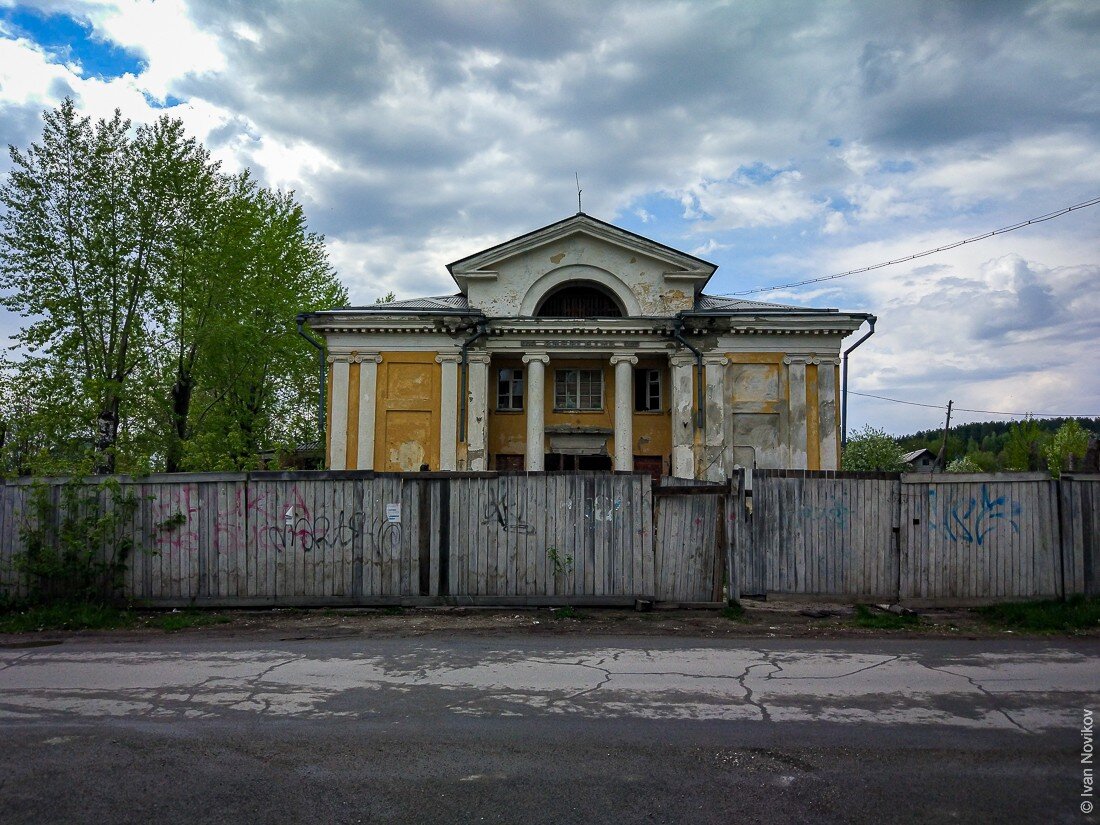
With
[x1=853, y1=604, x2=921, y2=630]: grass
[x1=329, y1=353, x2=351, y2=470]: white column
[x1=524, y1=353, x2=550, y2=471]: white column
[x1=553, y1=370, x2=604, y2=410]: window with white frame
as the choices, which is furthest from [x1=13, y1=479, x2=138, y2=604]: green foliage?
[x1=553, y1=370, x2=604, y2=410]: window with white frame

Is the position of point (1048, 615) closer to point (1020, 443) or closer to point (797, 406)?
point (797, 406)

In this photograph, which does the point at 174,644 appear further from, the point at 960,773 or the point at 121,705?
the point at 960,773

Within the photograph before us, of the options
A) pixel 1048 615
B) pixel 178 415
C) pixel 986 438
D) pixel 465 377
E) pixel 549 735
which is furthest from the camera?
pixel 986 438

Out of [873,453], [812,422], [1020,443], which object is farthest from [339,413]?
[1020,443]

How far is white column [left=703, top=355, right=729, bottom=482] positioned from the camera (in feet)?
75.5

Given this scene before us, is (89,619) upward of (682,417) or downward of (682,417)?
downward

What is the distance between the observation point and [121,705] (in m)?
6.45

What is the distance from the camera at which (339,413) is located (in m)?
23.5

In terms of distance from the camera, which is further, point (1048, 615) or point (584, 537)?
point (584, 537)

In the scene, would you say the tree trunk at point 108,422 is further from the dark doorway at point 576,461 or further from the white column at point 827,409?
the white column at point 827,409

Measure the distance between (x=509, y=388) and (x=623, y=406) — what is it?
4047mm

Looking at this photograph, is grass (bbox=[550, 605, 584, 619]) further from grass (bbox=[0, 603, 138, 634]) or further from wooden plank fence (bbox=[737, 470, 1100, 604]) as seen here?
grass (bbox=[0, 603, 138, 634])

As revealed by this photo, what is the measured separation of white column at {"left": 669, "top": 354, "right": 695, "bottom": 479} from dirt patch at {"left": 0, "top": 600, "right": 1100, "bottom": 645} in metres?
11.9

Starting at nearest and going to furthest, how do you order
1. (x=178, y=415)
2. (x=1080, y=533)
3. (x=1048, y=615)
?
(x=1048, y=615)
(x=1080, y=533)
(x=178, y=415)
